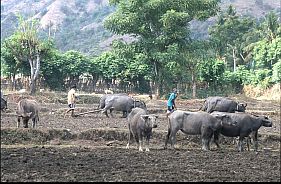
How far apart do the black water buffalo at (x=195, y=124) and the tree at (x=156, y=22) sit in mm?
22535

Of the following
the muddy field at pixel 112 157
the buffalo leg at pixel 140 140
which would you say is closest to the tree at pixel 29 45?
the muddy field at pixel 112 157

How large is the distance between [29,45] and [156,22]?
36.2 ft

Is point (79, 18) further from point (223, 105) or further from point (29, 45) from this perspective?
point (223, 105)

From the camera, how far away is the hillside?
96.6 metres

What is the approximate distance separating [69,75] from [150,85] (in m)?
7.54

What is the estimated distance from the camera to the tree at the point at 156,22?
134ft

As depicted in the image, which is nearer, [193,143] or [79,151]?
[79,151]

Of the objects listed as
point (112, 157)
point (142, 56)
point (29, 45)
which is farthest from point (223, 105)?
point (29, 45)

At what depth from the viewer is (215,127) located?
1773 centimetres

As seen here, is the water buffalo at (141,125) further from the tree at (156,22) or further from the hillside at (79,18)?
the hillside at (79,18)

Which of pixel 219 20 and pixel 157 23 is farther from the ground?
pixel 219 20

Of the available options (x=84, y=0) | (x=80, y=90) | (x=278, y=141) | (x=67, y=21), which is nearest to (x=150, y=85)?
(x=80, y=90)

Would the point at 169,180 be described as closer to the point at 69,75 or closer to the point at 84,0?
the point at 69,75

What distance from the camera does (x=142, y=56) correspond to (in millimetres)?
41688
